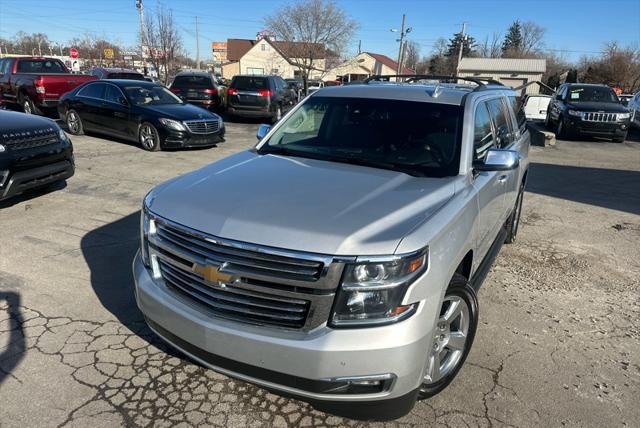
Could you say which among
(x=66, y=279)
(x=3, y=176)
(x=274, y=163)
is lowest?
(x=66, y=279)

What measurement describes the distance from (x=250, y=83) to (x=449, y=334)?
50.4 ft

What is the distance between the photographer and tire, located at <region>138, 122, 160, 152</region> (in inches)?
405

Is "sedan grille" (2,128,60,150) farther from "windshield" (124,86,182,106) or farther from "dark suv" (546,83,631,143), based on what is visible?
"dark suv" (546,83,631,143)

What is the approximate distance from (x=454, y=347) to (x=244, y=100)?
15.0 metres

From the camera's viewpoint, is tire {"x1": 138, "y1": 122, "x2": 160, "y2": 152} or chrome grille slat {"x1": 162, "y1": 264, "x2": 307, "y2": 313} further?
tire {"x1": 138, "y1": 122, "x2": 160, "y2": 152}

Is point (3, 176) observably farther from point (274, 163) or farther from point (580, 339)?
point (580, 339)

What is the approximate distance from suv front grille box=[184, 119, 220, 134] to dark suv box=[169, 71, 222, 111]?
6137 mm

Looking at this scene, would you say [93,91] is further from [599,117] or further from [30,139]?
[599,117]

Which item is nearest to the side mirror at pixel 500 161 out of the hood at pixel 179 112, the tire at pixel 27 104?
the hood at pixel 179 112

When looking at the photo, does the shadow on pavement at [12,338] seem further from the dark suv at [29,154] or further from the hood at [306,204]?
the dark suv at [29,154]

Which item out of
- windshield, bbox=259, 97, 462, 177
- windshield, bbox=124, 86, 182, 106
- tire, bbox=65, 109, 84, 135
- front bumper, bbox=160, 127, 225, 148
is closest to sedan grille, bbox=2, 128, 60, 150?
windshield, bbox=259, 97, 462, 177

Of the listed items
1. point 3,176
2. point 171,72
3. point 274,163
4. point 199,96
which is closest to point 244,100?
point 199,96

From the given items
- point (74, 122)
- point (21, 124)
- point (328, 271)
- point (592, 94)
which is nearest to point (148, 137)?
point (74, 122)

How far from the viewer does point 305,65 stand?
31266 millimetres
